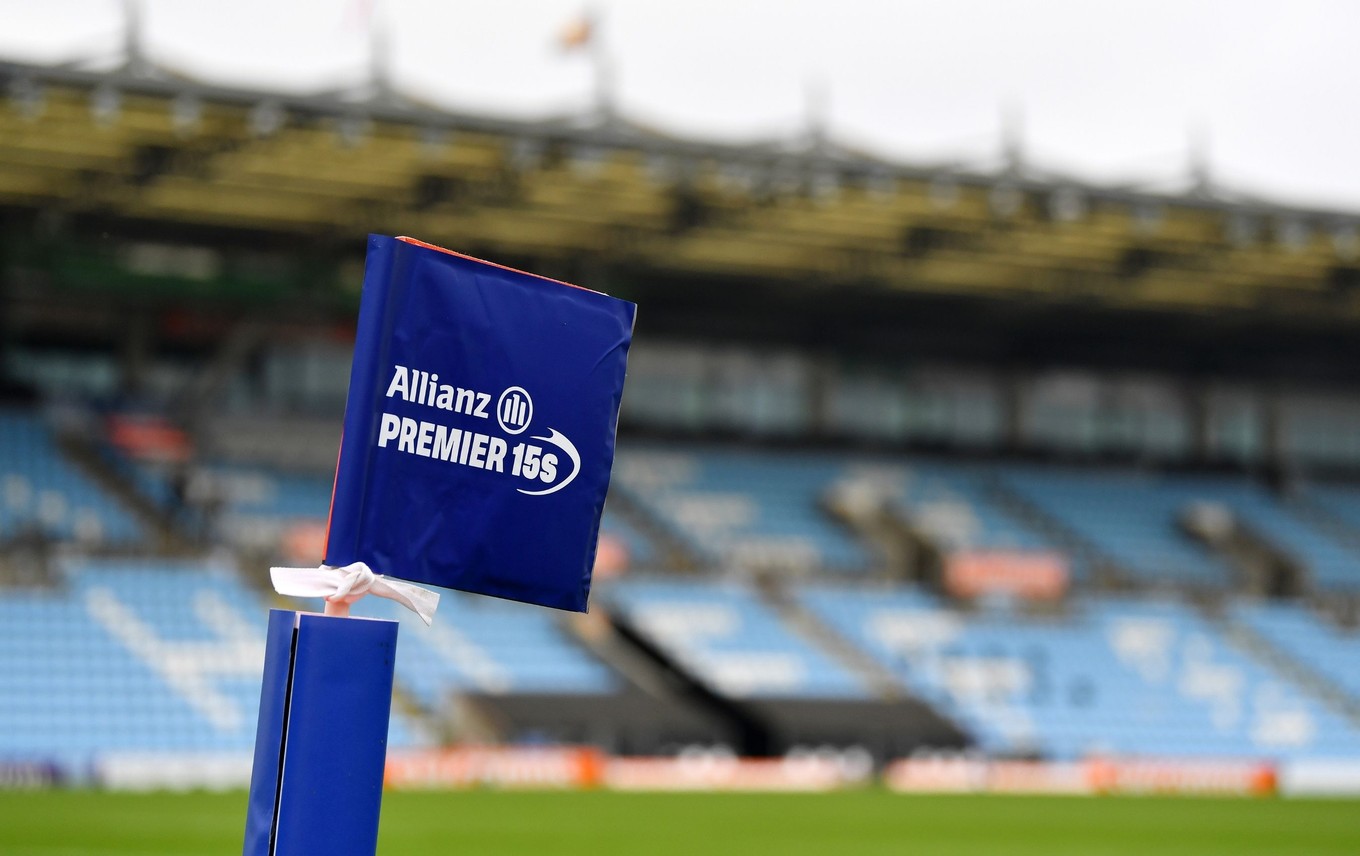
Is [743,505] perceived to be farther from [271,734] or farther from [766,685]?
[271,734]

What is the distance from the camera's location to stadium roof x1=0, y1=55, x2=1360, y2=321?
29.8 m

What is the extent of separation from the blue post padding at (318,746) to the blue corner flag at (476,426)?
0.20 meters

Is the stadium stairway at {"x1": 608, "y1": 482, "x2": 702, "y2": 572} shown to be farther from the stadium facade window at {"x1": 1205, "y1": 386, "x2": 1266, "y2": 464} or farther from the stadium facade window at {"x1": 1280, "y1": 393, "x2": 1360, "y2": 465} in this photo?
the stadium facade window at {"x1": 1280, "y1": 393, "x2": 1360, "y2": 465}

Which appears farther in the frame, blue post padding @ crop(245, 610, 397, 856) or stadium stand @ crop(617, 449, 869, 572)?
stadium stand @ crop(617, 449, 869, 572)

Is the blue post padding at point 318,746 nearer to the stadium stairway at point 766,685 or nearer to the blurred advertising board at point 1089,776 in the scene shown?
the blurred advertising board at point 1089,776

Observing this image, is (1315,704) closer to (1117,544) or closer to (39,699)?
(1117,544)

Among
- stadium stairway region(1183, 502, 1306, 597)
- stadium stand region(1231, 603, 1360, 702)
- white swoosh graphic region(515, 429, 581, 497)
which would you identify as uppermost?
white swoosh graphic region(515, 429, 581, 497)

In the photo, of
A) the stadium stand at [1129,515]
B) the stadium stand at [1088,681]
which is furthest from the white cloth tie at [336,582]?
the stadium stand at [1129,515]

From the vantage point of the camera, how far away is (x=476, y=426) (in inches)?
195

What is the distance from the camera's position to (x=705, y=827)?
20.2 meters

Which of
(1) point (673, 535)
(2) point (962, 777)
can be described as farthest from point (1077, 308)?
(2) point (962, 777)

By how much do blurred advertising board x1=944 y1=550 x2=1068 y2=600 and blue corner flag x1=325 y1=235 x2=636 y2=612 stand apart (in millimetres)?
36430

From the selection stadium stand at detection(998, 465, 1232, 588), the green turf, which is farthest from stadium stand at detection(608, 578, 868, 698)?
stadium stand at detection(998, 465, 1232, 588)

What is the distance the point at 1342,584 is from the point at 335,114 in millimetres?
27390
